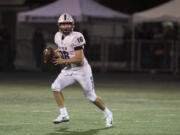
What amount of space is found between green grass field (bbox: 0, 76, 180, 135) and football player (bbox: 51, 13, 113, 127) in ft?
1.45

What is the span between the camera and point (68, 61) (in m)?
10.7

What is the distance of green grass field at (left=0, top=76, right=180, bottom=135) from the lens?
415 inches

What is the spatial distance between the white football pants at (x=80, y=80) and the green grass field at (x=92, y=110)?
612 millimetres

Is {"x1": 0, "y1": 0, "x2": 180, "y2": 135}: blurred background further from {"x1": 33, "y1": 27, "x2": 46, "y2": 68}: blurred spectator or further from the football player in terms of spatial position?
the football player

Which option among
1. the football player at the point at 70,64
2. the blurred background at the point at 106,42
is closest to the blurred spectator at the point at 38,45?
the blurred background at the point at 106,42

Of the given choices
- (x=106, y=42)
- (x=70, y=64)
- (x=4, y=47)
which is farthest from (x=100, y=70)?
(x=70, y=64)

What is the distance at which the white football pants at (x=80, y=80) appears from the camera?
10.8 m

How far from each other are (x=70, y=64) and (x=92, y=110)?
8.73ft

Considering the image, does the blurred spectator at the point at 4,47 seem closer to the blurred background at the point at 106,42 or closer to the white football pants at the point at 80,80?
the blurred background at the point at 106,42

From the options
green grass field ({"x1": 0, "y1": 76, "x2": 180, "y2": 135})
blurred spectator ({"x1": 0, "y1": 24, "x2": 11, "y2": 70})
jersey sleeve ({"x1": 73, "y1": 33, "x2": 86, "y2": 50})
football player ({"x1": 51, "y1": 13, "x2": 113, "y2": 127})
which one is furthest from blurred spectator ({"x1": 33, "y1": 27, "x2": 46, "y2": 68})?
jersey sleeve ({"x1": 73, "y1": 33, "x2": 86, "y2": 50})

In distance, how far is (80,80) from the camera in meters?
10.9

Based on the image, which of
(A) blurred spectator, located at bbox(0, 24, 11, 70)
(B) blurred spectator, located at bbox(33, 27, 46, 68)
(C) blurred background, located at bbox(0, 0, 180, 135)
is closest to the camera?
(C) blurred background, located at bbox(0, 0, 180, 135)

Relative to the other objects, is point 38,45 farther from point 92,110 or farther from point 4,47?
point 92,110

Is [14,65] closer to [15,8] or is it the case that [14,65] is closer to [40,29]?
[40,29]
